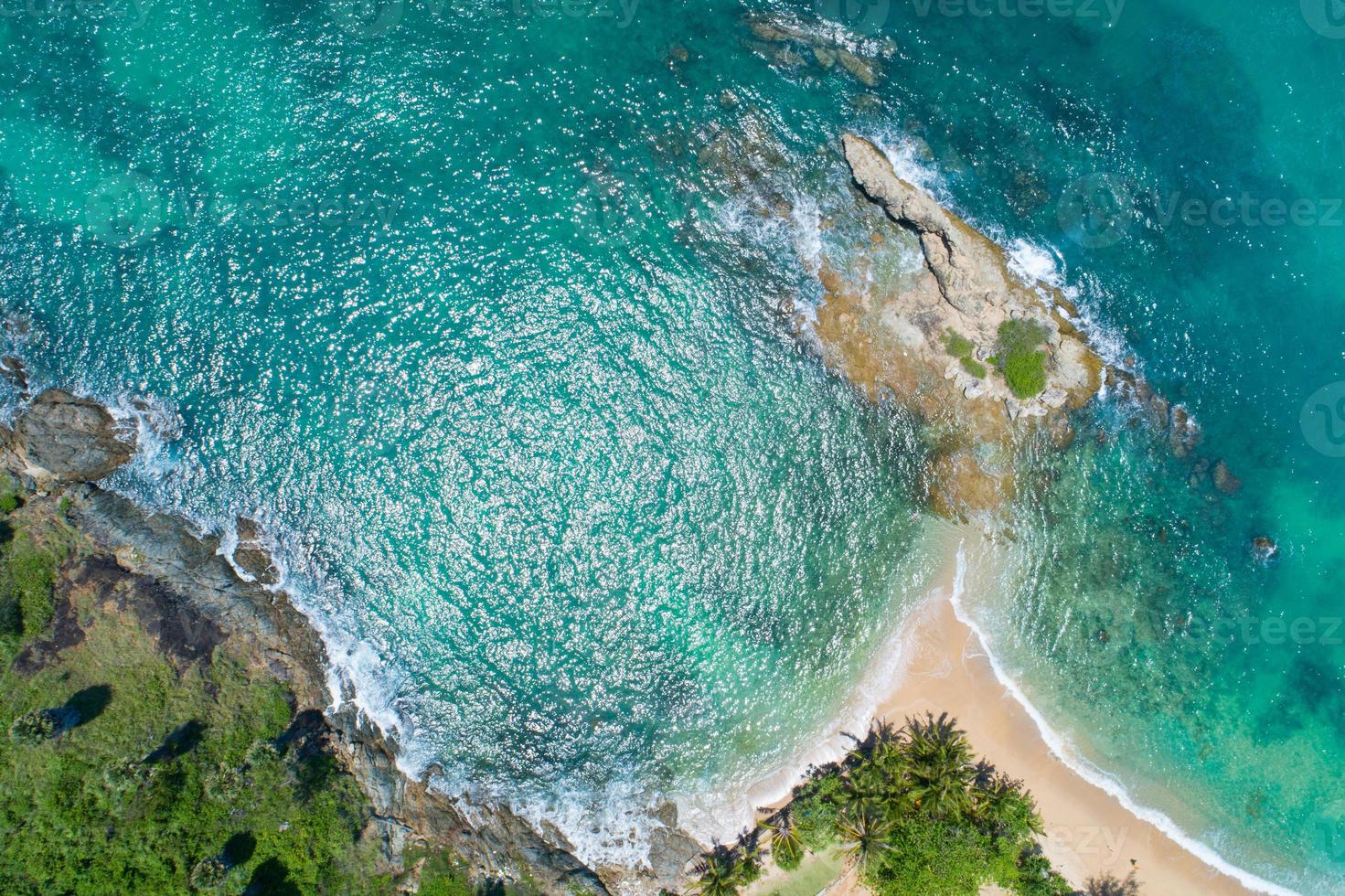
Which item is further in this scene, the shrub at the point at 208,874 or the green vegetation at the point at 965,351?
the green vegetation at the point at 965,351

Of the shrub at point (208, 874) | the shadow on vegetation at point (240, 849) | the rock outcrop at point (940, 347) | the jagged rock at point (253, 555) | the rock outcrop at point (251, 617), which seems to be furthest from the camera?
the rock outcrop at point (940, 347)

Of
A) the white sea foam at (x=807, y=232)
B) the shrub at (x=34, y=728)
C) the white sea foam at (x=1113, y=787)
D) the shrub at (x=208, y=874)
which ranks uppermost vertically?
the white sea foam at (x=807, y=232)

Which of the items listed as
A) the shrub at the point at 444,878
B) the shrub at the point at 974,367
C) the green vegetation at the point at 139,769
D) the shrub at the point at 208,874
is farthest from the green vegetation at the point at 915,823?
the shrub at the point at 208,874

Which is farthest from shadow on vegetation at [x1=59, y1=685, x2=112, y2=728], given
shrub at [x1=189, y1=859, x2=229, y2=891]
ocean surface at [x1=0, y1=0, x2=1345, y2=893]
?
ocean surface at [x1=0, y1=0, x2=1345, y2=893]

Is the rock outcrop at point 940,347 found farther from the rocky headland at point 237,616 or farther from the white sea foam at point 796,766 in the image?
the rocky headland at point 237,616

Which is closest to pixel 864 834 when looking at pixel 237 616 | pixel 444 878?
pixel 444 878

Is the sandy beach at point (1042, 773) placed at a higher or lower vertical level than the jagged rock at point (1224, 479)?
lower

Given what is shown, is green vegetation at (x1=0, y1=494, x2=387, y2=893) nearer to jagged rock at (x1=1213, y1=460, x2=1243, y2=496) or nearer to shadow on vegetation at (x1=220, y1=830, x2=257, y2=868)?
shadow on vegetation at (x1=220, y1=830, x2=257, y2=868)
